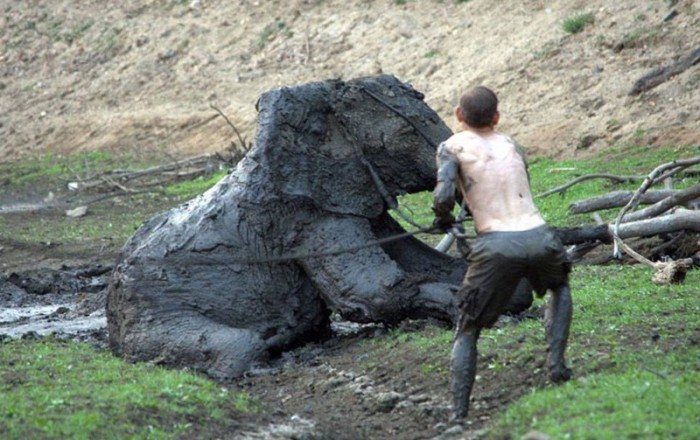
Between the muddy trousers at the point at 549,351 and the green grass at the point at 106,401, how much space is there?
1.37 m

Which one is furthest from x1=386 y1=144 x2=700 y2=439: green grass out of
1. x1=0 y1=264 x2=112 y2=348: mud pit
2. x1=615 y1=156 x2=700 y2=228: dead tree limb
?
x1=0 y1=264 x2=112 y2=348: mud pit

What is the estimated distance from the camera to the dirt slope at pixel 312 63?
20.5 meters

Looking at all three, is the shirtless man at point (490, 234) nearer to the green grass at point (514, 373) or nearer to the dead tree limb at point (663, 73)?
the green grass at point (514, 373)

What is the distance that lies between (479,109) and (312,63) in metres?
18.5

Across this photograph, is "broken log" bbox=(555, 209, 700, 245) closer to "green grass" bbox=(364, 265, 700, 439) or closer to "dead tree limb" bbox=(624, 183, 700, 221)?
"dead tree limb" bbox=(624, 183, 700, 221)

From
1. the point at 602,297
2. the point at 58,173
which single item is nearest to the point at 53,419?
the point at 602,297

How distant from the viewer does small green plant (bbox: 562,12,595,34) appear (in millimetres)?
22000

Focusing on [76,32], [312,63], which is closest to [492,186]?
[312,63]

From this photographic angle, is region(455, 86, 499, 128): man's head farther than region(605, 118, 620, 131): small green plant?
No

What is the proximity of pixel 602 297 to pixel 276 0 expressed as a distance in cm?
1873

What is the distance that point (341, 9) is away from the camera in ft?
88.7

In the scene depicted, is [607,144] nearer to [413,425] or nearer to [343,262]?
[343,262]

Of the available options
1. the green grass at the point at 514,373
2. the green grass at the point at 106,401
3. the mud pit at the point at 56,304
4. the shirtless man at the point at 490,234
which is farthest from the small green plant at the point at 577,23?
the shirtless man at the point at 490,234

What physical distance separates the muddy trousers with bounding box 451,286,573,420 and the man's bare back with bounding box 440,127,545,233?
0.51m
